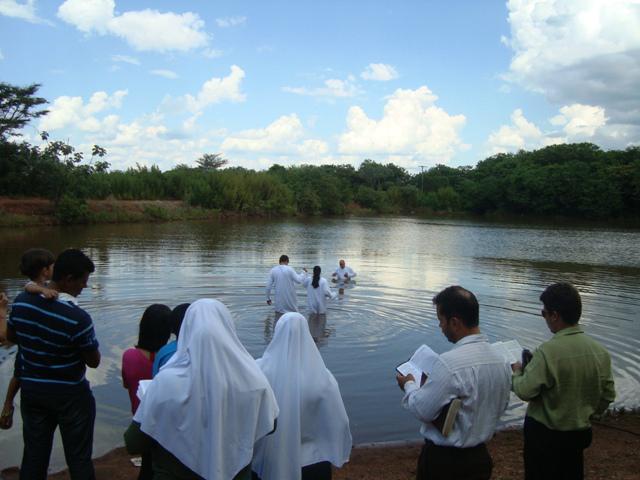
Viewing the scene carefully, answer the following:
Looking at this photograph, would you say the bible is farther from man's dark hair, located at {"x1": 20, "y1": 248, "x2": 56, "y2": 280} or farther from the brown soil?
man's dark hair, located at {"x1": 20, "y1": 248, "x2": 56, "y2": 280}

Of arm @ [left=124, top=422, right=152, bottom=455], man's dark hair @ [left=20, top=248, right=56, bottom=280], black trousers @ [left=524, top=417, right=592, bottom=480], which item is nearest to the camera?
arm @ [left=124, top=422, right=152, bottom=455]

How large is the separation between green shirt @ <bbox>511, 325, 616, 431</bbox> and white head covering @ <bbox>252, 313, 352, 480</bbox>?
1.19 meters

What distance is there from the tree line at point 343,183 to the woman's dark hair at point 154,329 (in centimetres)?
5072

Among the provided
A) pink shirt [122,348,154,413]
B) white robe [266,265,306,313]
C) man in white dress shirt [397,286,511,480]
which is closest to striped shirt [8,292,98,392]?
pink shirt [122,348,154,413]

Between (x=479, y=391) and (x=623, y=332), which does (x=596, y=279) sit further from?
(x=479, y=391)

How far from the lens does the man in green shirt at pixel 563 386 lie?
11.4ft

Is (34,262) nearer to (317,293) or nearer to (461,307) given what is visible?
(461,307)

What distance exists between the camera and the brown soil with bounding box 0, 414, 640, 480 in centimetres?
541

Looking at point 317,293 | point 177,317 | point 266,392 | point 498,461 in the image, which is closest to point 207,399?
point 266,392

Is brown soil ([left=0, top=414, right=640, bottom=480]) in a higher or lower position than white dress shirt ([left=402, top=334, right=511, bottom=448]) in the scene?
lower

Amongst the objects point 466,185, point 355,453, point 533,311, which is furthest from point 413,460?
point 466,185

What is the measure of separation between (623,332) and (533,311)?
2.56 metres

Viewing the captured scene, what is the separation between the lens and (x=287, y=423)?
11.1 ft

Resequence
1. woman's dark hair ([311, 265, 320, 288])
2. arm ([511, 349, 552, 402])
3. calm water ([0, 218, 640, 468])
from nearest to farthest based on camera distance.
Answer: arm ([511, 349, 552, 402]), calm water ([0, 218, 640, 468]), woman's dark hair ([311, 265, 320, 288])
